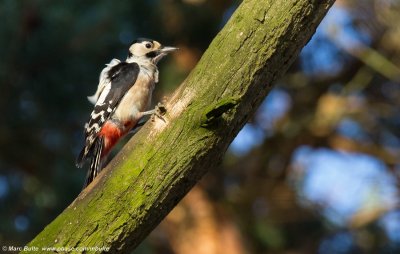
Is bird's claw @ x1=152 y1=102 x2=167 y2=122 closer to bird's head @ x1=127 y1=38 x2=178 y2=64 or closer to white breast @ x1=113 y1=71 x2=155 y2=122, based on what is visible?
white breast @ x1=113 y1=71 x2=155 y2=122

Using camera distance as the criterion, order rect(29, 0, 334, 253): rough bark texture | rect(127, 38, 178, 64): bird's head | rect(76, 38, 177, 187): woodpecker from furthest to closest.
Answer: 1. rect(127, 38, 178, 64): bird's head
2. rect(76, 38, 177, 187): woodpecker
3. rect(29, 0, 334, 253): rough bark texture

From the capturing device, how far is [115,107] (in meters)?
4.04

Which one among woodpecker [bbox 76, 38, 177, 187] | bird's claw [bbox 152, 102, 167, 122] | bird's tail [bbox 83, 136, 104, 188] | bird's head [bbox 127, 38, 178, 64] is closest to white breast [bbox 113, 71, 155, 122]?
woodpecker [bbox 76, 38, 177, 187]

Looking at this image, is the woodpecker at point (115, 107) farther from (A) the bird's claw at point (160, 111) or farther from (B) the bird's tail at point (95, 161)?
(A) the bird's claw at point (160, 111)

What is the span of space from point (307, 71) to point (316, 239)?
5.49ft

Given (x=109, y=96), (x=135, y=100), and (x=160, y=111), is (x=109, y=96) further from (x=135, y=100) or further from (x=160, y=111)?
(x=160, y=111)

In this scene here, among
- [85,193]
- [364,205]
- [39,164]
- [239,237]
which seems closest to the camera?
[85,193]

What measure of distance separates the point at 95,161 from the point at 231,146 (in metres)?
3.63

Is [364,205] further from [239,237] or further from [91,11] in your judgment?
[91,11]

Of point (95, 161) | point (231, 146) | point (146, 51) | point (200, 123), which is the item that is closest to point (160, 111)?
point (200, 123)

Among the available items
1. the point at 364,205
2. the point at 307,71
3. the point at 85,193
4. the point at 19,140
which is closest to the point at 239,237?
the point at 364,205

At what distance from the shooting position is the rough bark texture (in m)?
2.47

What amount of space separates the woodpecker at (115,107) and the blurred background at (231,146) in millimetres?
1369

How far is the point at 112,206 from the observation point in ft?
8.26
